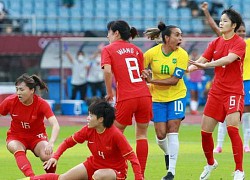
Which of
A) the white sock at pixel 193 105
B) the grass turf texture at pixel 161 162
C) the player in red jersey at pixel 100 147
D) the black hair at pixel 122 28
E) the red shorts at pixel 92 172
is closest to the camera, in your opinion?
the player in red jersey at pixel 100 147

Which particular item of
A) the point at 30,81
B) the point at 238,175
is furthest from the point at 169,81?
the point at 30,81

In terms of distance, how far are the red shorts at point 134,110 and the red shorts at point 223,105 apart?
0.87m

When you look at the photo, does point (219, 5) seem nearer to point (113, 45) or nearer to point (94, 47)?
point (94, 47)

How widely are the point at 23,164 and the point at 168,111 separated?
2.32 metres

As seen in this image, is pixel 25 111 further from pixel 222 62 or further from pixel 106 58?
pixel 222 62

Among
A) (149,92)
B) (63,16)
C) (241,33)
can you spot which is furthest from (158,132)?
(63,16)

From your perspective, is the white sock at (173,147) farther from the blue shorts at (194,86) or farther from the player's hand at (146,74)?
the blue shorts at (194,86)

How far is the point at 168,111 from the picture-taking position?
38.9 ft

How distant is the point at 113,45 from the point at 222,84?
1573mm

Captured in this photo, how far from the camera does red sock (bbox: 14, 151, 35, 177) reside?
34.6 feet

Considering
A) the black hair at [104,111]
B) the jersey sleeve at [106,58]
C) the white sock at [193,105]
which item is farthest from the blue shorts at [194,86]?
the black hair at [104,111]

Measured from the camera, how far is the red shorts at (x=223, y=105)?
37.1 feet

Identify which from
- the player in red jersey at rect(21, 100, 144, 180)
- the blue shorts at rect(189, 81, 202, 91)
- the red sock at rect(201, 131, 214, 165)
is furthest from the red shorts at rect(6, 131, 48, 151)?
the blue shorts at rect(189, 81, 202, 91)

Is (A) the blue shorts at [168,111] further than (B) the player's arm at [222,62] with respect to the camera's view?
Yes
